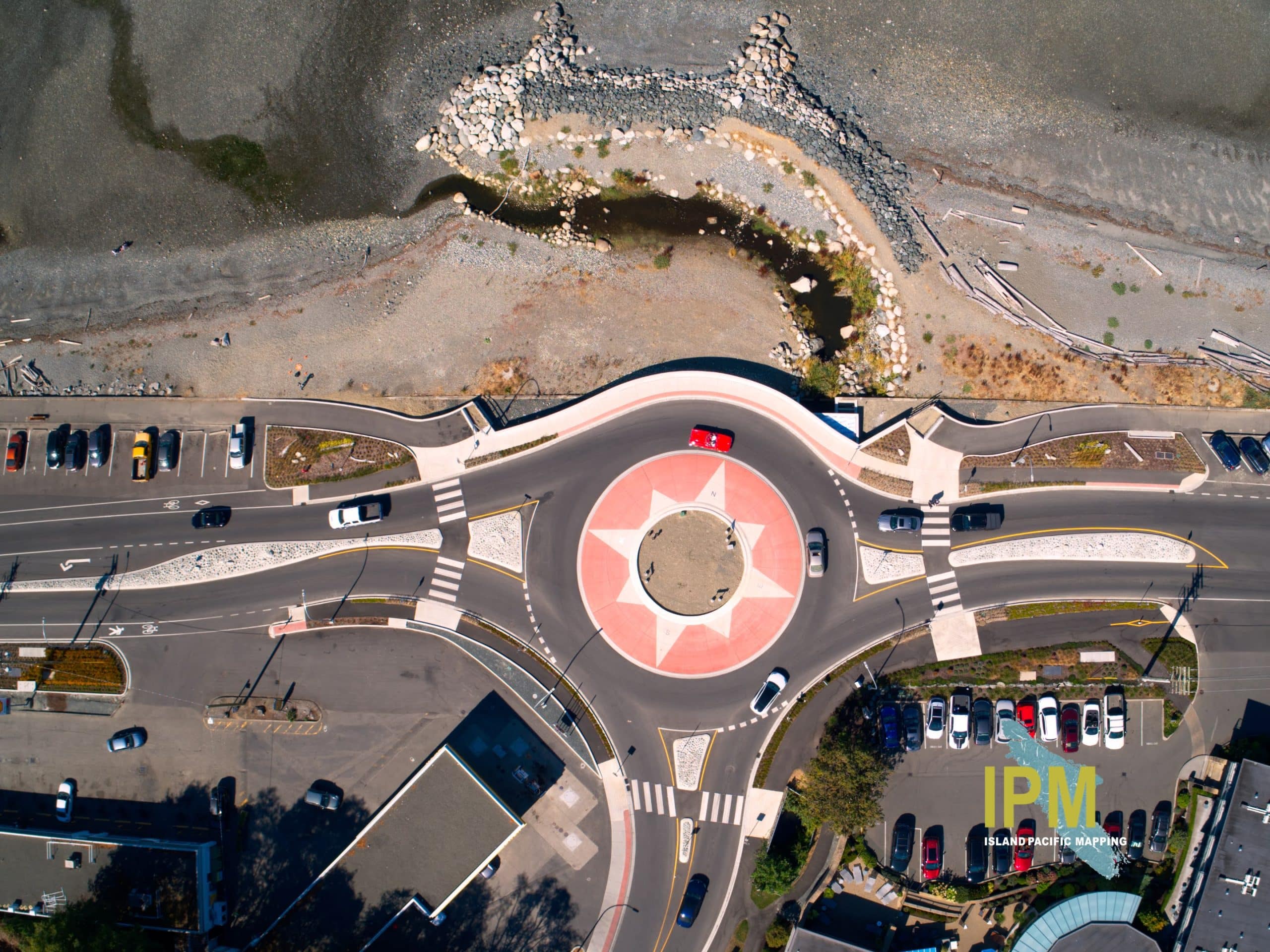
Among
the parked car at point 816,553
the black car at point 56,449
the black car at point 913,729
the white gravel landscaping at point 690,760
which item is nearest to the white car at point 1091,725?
the black car at point 913,729

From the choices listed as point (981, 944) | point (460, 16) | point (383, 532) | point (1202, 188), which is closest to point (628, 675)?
point (383, 532)

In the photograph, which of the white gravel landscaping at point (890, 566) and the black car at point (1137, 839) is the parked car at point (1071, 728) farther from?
the white gravel landscaping at point (890, 566)

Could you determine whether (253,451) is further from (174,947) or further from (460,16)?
(460,16)

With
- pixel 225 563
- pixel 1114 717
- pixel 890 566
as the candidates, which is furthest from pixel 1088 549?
pixel 225 563

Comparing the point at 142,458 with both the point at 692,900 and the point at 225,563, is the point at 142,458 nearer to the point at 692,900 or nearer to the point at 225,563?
the point at 225,563

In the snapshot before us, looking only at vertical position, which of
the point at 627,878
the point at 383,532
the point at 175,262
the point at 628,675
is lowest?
the point at 627,878

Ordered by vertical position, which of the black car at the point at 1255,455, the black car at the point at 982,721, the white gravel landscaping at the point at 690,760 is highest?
the black car at the point at 1255,455

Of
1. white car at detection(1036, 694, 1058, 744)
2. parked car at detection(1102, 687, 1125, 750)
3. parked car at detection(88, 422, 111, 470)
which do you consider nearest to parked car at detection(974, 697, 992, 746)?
white car at detection(1036, 694, 1058, 744)
